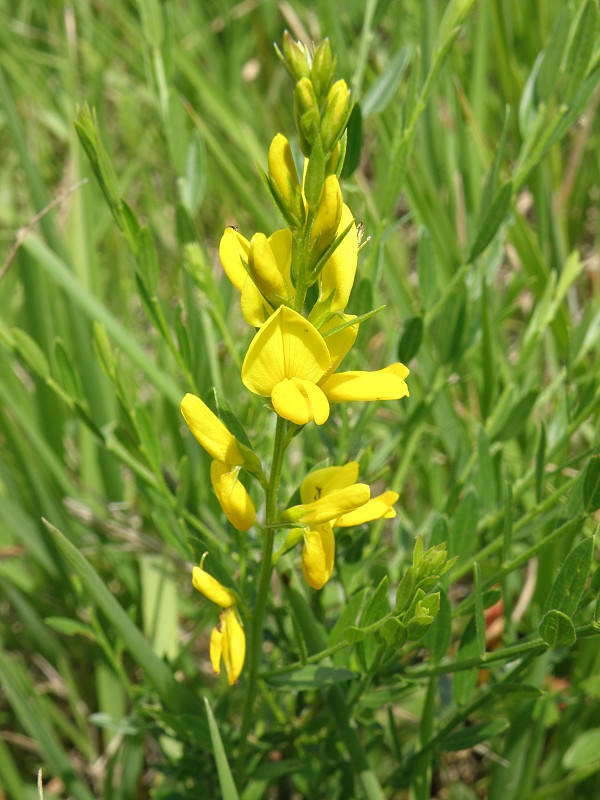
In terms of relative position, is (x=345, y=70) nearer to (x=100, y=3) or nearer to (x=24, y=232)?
(x=24, y=232)

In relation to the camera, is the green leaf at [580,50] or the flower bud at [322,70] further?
the green leaf at [580,50]

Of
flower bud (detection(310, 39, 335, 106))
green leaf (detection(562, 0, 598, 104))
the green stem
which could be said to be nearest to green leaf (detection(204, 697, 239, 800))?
the green stem

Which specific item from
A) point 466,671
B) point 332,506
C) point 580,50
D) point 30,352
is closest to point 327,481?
point 332,506

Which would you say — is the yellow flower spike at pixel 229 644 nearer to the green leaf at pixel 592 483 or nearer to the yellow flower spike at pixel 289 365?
the yellow flower spike at pixel 289 365

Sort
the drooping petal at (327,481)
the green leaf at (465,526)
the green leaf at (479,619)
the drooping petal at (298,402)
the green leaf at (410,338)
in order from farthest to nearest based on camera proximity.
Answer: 1. the green leaf at (410,338)
2. the green leaf at (465,526)
3. the green leaf at (479,619)
4. the drooping petal at (327,481)
5. the drooping petal at (298,402)

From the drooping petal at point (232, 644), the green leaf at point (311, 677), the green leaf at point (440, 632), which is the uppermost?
the drooping petal at point (232, 644)

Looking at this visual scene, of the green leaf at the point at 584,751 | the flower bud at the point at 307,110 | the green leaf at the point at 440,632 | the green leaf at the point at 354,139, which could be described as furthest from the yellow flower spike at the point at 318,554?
the green leaf at the point at 584,751

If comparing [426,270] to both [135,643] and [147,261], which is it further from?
[135,643]
